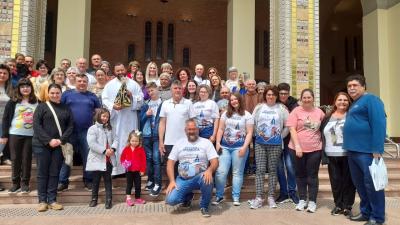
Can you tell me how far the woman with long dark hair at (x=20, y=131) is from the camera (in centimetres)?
579

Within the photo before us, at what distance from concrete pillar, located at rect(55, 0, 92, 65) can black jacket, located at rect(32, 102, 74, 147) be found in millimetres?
5533

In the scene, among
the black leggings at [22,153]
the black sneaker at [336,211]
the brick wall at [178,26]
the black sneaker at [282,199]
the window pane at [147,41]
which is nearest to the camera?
the black sneaker at [336,211]

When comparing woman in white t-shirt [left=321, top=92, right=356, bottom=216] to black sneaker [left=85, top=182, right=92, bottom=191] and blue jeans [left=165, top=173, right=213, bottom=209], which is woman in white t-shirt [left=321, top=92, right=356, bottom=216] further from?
black sneaker [left=85, top=182, right=92, bottom=191]

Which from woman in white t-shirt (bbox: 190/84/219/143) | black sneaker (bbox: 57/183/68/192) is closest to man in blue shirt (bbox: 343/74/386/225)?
woman in white t-shirt (bbox: 190/84/219/143)

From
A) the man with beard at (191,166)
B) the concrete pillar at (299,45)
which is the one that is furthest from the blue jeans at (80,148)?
the concrete pillar at (299,45)

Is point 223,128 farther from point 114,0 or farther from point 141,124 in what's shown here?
point 114,0

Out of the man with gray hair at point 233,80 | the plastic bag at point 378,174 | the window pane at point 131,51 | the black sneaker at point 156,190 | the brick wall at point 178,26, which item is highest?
the brick wall at point 178,26

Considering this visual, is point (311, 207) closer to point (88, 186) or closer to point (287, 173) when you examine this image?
point (287, 173)

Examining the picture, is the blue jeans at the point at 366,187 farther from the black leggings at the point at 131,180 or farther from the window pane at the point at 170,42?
the window pane at the point at 170,42

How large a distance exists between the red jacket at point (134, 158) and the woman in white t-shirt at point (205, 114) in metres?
1.00

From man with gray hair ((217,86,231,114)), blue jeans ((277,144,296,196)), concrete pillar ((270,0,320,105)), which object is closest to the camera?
blue jeans ((277,144,296,196))

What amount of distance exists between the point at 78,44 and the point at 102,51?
726 cm

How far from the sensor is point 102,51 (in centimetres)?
1780

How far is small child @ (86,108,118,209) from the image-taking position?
5559mm
